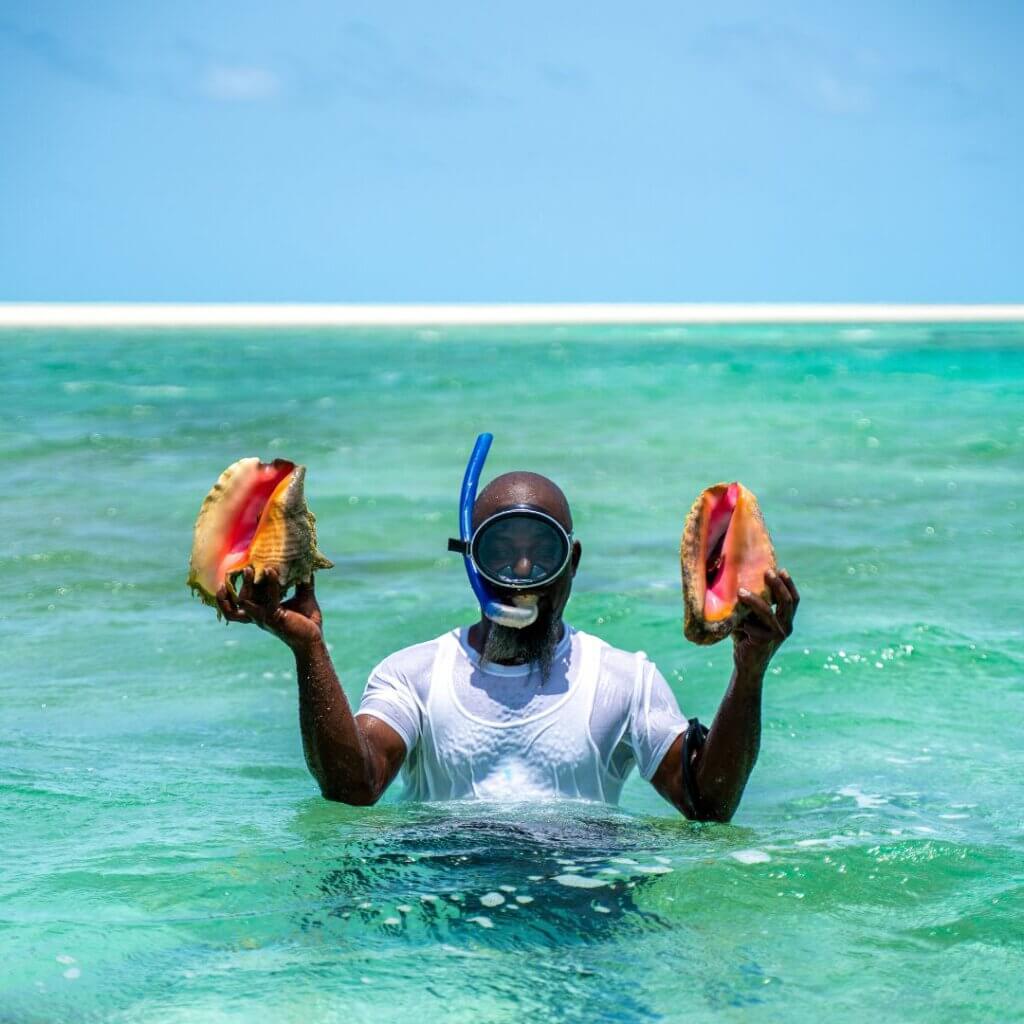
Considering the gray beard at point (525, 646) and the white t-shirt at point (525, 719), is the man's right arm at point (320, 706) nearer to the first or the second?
the white t-shirt at point (525, 719)

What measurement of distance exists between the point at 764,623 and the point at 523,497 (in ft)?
2.13

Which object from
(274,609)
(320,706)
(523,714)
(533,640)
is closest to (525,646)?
(533,640)

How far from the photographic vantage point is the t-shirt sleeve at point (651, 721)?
3.31m

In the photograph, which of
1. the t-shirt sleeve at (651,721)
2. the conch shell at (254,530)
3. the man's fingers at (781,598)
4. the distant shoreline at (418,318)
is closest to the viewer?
the man's fingers at (781,598)

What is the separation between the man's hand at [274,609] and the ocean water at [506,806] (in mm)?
586

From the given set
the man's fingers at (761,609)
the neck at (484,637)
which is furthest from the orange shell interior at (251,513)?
the man's fingers at (761,609)

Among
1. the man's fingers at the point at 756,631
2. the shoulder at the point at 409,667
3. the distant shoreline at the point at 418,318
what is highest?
the distant shoreline at the point at 418,318

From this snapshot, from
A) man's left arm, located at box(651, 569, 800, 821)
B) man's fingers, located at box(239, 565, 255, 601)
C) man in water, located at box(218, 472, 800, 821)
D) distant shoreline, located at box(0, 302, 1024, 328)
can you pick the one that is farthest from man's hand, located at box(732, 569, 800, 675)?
distant shoreline, located at box(0, 302, 1024, 328)

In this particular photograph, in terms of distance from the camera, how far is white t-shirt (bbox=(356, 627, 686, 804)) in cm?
336

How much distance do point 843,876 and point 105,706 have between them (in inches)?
133

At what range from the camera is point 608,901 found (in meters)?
3.13

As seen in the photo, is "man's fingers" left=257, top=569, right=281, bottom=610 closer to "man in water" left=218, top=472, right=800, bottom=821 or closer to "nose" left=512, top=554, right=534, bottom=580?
"man in water" left=218, top=472, right=800, bottom=821

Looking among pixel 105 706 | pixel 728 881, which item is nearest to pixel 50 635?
pixel 105 706

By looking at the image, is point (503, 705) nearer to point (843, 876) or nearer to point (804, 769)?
point (843, 876)
